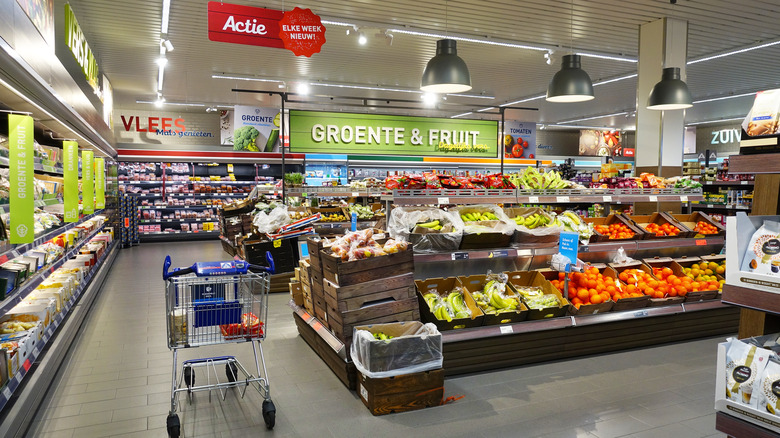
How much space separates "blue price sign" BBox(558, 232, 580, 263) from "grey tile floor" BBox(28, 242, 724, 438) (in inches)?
36.3

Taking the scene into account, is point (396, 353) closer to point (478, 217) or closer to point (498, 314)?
point (498, 314)

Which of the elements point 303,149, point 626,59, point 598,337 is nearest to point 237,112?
point 303,149

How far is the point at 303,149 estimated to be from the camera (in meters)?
6.18

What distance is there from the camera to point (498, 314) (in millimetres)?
3855

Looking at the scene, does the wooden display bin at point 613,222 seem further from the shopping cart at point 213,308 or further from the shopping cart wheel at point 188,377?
the shopping cart wheel at point 188,377

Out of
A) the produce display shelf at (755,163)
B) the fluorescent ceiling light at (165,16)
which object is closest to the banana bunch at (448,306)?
the produce display shelf at (755,163)

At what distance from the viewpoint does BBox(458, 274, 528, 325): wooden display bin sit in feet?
12.7

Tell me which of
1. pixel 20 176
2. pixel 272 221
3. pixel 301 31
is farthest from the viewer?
pixel 272 221

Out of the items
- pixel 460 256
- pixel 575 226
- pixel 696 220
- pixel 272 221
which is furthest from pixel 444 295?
pixel 272 221

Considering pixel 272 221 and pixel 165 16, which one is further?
pixel 272 221

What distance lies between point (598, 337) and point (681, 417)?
1.14 meters

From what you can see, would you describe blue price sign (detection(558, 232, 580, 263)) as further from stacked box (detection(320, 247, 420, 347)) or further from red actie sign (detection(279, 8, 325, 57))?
red actie sign (detection(279, 8, 325, 57))

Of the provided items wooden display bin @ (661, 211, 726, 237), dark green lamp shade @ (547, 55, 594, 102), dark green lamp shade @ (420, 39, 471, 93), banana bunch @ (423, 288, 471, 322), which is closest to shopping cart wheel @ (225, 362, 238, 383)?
banana bunch @ (423, 288, 471, 322)

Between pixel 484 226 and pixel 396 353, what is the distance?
5.43 ft
